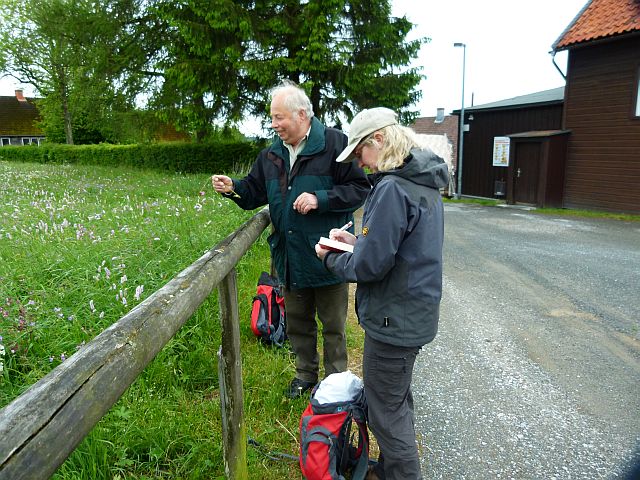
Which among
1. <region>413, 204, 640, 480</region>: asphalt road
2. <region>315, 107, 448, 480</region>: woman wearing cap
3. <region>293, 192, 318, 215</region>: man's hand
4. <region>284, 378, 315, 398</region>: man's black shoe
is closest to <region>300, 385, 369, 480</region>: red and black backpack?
<region>315, 107, 448, 480</region>: woman wearing cap

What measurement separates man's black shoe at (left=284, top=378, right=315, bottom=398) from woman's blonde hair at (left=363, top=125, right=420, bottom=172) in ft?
5.83

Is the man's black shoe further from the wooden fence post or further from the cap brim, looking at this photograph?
the cap brim

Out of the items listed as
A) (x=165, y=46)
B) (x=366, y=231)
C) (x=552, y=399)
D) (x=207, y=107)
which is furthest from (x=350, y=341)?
(x=165, y=46)

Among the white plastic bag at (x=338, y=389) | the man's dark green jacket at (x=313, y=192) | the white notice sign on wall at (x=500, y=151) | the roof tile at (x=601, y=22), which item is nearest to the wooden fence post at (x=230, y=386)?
the white plastic bag at (x=338, y=389)

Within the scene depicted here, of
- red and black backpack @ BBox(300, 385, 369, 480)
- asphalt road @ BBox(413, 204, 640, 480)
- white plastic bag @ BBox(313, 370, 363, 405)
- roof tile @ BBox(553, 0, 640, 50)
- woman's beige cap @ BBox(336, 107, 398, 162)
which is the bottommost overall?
asphalt road @ BBox(413, 204, 640, 480)

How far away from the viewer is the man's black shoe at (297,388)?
3.38 metres

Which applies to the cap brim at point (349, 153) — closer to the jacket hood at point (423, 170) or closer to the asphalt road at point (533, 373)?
the jacket hood at point (423, 170)

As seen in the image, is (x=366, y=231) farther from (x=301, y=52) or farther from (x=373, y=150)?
(x=301, y=52)

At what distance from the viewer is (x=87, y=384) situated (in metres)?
1.08

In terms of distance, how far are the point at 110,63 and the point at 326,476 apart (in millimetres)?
19376

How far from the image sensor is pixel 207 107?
54.0 ft

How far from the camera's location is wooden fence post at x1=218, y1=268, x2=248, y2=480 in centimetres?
228

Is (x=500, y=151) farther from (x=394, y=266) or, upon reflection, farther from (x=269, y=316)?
(x=394, y=266)

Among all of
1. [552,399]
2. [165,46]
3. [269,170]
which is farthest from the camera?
[165,46]
